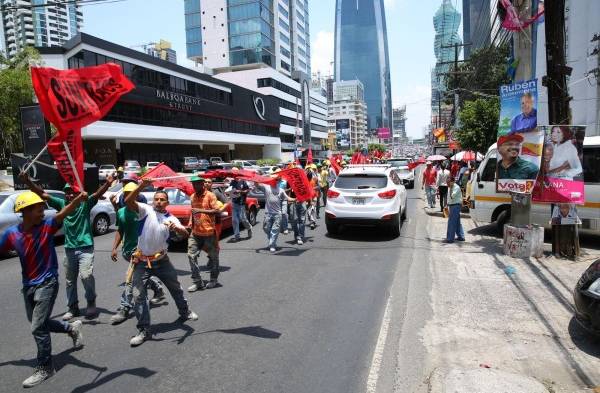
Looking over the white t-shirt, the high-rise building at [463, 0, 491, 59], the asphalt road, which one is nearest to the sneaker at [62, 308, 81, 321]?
the asphalt road

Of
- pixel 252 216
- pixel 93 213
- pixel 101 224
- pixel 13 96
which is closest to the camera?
pixel 93 213

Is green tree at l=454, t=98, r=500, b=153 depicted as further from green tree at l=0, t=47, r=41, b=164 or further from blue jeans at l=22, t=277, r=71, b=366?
green tree at l=0, t=47, r=41, b=164

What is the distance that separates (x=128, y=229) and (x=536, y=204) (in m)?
8.40

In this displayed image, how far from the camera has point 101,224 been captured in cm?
1263

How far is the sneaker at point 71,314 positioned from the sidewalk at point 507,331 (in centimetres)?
441

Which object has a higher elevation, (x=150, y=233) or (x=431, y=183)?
(x=150, y=233)

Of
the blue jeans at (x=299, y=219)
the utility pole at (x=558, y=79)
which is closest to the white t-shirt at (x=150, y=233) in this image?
the blue jeans at (x=299, y=219)

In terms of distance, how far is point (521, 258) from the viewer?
8219 millimetres

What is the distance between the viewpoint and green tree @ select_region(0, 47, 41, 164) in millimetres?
35094

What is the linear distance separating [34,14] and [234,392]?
189 m

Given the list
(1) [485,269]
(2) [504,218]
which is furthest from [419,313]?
(2) [504,218]

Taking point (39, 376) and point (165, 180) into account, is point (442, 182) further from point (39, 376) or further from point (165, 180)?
point (39, 376)

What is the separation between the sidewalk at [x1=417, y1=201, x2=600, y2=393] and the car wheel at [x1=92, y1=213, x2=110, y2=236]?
9331 mm

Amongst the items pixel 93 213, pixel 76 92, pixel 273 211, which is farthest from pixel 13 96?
pixel 76 92
